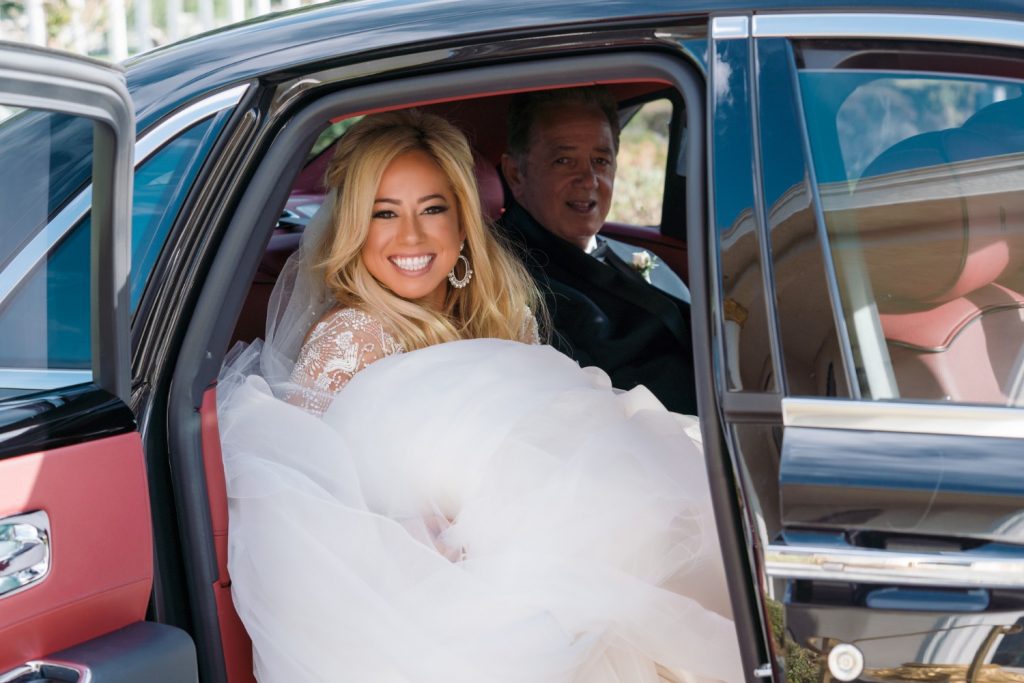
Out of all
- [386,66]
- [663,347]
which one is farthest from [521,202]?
[386,66]

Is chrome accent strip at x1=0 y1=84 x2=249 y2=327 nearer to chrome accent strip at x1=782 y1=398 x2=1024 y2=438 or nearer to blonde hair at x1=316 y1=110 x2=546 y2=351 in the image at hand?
blonde hair at x1=316 y1=110 x2=546 y2=351

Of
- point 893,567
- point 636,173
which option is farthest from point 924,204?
point 636,173

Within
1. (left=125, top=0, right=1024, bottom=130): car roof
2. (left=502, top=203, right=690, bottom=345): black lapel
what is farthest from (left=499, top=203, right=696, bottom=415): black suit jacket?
(left=125, top=0, right=1024, bottom=130): car roof

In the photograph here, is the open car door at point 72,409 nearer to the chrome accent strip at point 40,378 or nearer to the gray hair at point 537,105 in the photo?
the chrome accent strip at point 40,378

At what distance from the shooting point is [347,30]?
1912mm

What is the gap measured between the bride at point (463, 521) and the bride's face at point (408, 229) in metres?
0.20

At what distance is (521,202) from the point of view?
10.6 feet

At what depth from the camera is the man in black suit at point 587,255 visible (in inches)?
106

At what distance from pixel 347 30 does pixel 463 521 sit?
0.81 meters

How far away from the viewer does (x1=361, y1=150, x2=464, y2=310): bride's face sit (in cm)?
246

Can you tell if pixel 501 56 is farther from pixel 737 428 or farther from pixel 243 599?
pixel 243 599

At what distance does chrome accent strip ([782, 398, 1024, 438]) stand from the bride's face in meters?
1.18

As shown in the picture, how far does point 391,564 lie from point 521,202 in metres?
1.57

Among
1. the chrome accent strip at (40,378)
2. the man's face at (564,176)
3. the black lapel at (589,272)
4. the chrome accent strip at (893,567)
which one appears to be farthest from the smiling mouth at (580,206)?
the chrome accent strip at (893,567)
